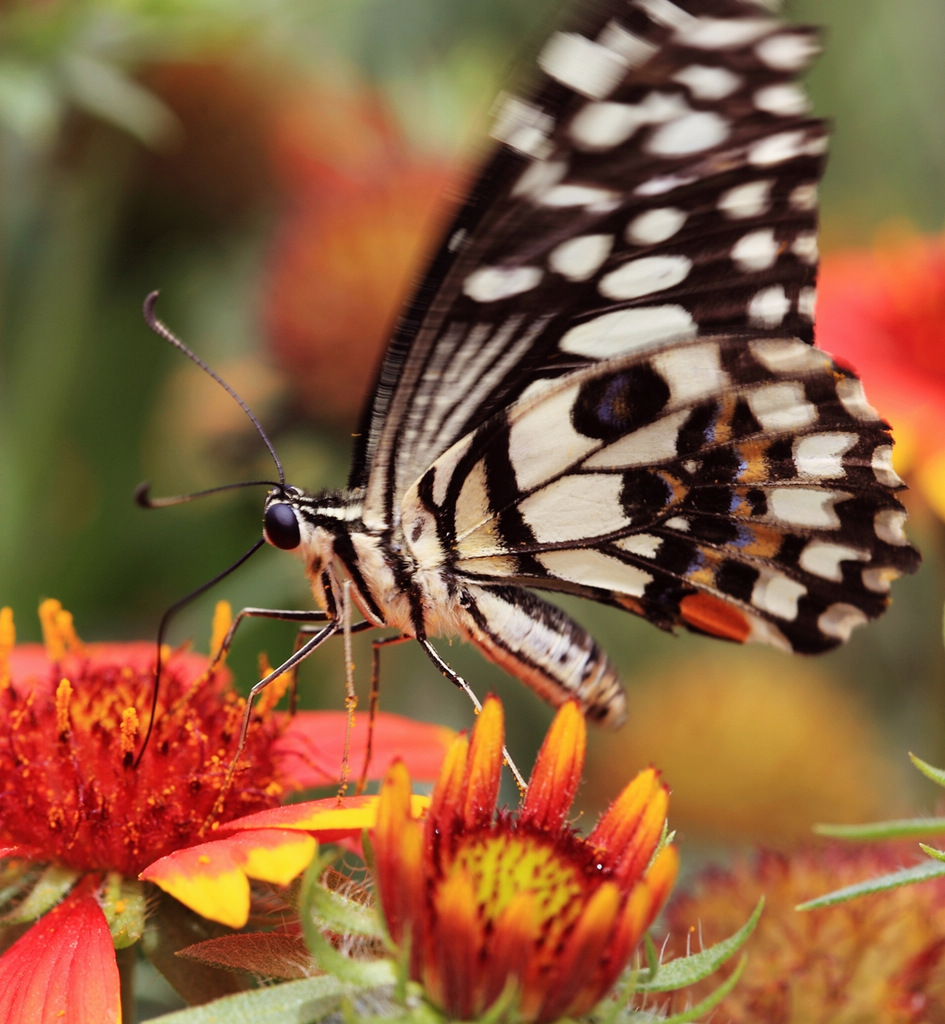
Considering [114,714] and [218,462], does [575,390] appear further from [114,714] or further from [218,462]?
[218,462]

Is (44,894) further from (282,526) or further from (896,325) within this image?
(896,325)

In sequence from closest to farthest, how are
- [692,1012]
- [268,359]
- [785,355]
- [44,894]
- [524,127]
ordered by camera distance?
[692,1012] < [44,894] < [524,127] < [785,355] < [268,359]

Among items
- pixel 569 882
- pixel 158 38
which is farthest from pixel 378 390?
pixel 158 38

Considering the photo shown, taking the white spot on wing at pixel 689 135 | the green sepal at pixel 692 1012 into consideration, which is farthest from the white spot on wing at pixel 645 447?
the green sepal at pixel 692 1012

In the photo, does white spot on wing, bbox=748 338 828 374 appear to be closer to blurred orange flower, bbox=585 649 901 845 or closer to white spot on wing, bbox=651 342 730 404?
white spot on wing, bbox=651 342 730 404

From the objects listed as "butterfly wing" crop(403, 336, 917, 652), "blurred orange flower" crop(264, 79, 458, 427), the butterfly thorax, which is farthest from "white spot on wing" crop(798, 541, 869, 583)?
"blurred orange flower" crop(264, 79, 458, 427)

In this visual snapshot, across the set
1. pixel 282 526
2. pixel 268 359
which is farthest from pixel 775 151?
pixel 268 359
